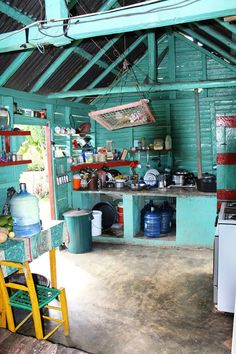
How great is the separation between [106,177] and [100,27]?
4810 mm

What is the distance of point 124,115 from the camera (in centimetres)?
589

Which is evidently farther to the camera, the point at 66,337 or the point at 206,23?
the point at 206,23

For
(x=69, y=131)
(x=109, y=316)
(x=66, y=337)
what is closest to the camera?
(x=66, y=337)

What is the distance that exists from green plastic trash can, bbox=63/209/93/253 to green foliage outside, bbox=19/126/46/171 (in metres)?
3.43

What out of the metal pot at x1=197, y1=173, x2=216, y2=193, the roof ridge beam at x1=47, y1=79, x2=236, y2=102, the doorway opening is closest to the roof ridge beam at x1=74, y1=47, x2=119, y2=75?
the roof ridge beam at x1=47, y1=79, x2=236, y2=102

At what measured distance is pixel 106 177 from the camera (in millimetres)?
7484

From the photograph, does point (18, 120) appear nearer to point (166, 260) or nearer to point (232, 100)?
point (166, 260)

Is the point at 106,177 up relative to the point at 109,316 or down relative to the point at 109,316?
up

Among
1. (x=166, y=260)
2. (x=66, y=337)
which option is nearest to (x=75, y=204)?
(x=166, y=260)

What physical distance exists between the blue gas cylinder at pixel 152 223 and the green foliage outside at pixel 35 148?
12.5 ft

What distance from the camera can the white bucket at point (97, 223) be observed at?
6825 millimetres

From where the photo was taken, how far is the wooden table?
332cm

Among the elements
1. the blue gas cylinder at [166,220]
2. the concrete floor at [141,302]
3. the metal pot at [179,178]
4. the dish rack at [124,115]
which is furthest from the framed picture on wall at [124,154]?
the concrete floor at [141,302]

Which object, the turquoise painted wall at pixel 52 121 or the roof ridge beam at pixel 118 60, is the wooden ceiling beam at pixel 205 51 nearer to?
the roof ridge beam at pixel 118 60
